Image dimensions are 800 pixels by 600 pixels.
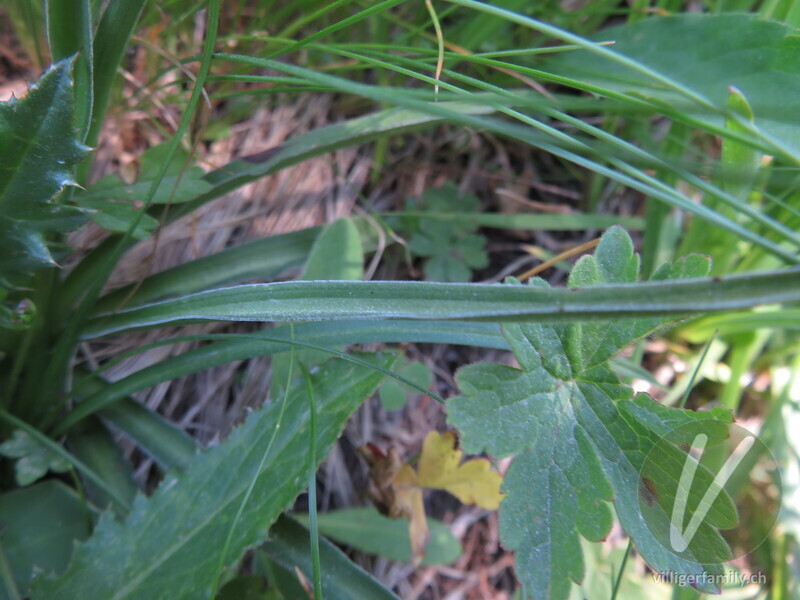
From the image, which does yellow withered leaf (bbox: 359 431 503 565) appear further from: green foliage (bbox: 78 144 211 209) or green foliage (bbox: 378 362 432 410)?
green foliage (bbox: 78 144 211 209)

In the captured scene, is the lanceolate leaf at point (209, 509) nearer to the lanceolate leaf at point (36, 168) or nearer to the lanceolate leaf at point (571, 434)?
the lanceolate leaf at point (571, 434)

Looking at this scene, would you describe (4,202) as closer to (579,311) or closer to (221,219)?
(221,219)

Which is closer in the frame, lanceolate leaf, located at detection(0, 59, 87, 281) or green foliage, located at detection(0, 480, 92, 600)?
lanceolate leaf, located at detection(0, 59, 87, 281)

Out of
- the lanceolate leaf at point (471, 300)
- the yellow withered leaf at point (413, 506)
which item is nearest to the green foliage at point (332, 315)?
the lanceolate leaf at point (471, 300)

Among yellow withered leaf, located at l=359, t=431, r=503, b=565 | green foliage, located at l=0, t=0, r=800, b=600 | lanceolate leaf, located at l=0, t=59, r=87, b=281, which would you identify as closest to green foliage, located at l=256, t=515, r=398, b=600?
green foliage, located at l=0, t=0, r=800, b=600

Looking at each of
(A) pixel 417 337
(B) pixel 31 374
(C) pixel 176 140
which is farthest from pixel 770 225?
(B) pixel 31 374

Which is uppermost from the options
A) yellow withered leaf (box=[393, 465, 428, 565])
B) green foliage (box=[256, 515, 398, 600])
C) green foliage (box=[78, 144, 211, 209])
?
green foliage (box=[78, 144, 211, 209])
